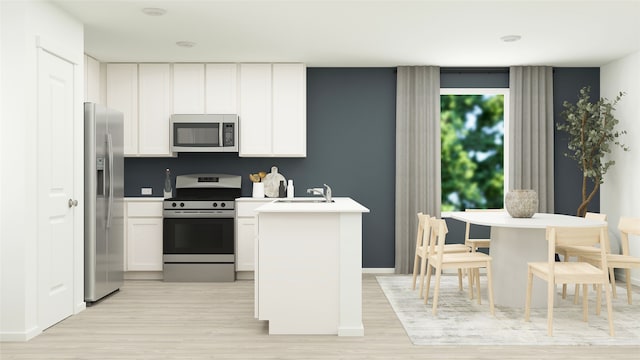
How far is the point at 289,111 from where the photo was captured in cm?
648

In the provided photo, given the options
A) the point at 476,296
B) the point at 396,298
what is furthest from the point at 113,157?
the point at 476,296

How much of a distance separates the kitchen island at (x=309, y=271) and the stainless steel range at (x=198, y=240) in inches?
91.7

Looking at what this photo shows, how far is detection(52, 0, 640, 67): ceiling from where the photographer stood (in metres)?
4.45

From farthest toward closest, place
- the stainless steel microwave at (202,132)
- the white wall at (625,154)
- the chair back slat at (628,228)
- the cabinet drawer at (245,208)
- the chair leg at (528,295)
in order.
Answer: the stainless steel microwave at (202,132) < the cabinet drawer at (245,208) < the white wall at (625,154) < the chair back slat at (628,228) < the chair leg at (528,295)

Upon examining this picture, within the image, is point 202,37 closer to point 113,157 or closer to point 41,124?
point 113,157

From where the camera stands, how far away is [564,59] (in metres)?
6.38

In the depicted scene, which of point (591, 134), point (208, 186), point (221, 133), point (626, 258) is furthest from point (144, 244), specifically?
point (591, 134)

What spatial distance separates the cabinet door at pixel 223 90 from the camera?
6.49 meters

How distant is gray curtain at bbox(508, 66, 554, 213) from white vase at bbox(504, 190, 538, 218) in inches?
76.3

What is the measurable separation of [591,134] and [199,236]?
4.48 meters

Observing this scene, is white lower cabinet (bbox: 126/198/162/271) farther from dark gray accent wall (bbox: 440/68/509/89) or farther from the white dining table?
dark gray accent wall (bbox: 440/68/509/89)

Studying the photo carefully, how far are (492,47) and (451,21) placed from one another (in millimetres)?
1153

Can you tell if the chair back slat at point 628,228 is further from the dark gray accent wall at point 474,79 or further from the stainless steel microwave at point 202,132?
the stainless steel microwave at point 202,132

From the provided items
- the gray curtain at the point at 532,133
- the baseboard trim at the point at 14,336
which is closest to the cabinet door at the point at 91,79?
the baseboard trim at the point at 14,336
